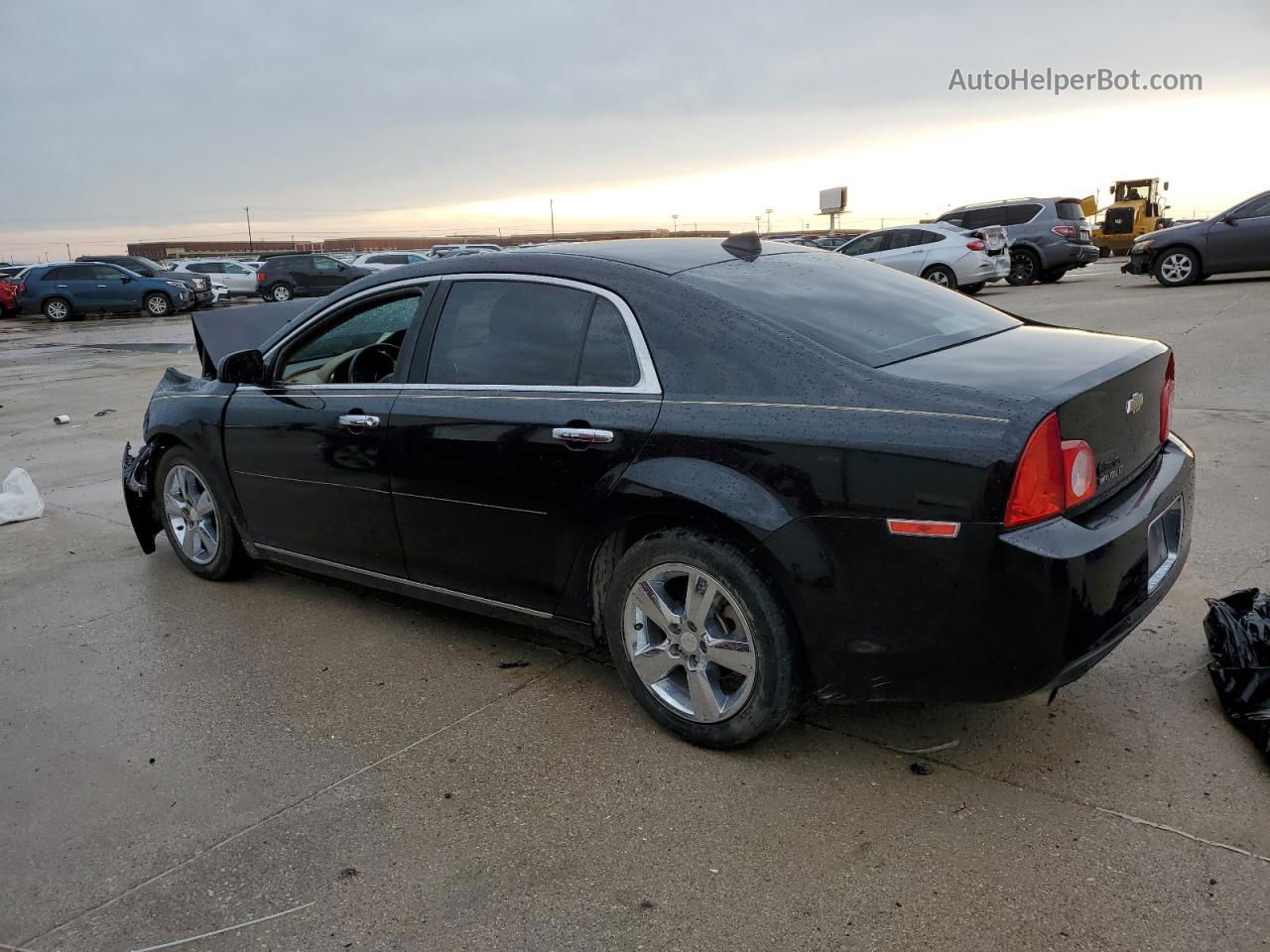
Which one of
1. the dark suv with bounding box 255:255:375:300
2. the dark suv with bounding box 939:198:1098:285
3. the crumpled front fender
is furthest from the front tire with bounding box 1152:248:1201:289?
the dark suv with bounding box 255:255:375:300

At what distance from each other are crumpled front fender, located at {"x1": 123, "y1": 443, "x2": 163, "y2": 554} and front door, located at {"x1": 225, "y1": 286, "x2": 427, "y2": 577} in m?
0.86

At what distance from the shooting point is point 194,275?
31406 millimetres

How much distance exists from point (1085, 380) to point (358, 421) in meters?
2.69

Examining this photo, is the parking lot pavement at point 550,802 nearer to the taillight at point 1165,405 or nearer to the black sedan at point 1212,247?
the taillight at point 1165,405

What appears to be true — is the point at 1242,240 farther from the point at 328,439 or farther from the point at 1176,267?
the point at 328,439

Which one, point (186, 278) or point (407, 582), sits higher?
point (186, 278)

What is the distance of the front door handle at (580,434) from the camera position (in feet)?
11.0

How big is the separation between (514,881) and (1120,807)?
1.71 metres

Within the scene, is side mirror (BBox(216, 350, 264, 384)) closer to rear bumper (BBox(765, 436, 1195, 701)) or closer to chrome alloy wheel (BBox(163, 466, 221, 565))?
chrome alloy wheel (BBox(163, 466, 221, 565))

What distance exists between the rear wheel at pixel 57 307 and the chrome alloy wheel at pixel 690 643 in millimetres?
31525

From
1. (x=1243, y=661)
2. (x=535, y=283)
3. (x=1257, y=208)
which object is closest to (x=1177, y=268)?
(x=1257, y=208)

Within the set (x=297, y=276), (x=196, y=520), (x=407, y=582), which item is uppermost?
(x=297, y=276)

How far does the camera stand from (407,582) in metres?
4.18

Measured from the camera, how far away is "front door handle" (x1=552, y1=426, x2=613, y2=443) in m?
3.36
